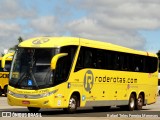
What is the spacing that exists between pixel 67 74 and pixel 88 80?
6.53 feet

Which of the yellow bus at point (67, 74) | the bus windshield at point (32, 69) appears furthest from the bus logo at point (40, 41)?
the bus windshield at point (32, 69)

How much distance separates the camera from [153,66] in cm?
2902

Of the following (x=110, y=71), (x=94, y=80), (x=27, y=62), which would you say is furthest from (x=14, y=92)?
(x=110, y=71)

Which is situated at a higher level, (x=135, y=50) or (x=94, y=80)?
(x=135, y=50)

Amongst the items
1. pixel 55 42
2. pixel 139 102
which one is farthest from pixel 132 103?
pixel 55 42

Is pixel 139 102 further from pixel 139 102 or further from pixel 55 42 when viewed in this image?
pixel 55 42

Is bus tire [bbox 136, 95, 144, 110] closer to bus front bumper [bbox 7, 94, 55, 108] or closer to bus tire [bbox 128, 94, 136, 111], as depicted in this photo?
bus tire [bbox 128, 94, 136, 111]

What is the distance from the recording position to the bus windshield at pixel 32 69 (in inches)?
776

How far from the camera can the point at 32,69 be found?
20.0 metres

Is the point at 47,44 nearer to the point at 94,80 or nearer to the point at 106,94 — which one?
the point at 94,80

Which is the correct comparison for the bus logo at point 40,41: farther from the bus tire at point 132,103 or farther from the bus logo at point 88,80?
the bus tire at point 132,103

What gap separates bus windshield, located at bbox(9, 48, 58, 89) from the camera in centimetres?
1972

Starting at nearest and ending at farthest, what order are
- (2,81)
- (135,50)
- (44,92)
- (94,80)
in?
(44,92) < (94,80) < (135,50) < (2,81)

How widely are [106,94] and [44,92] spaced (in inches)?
212
